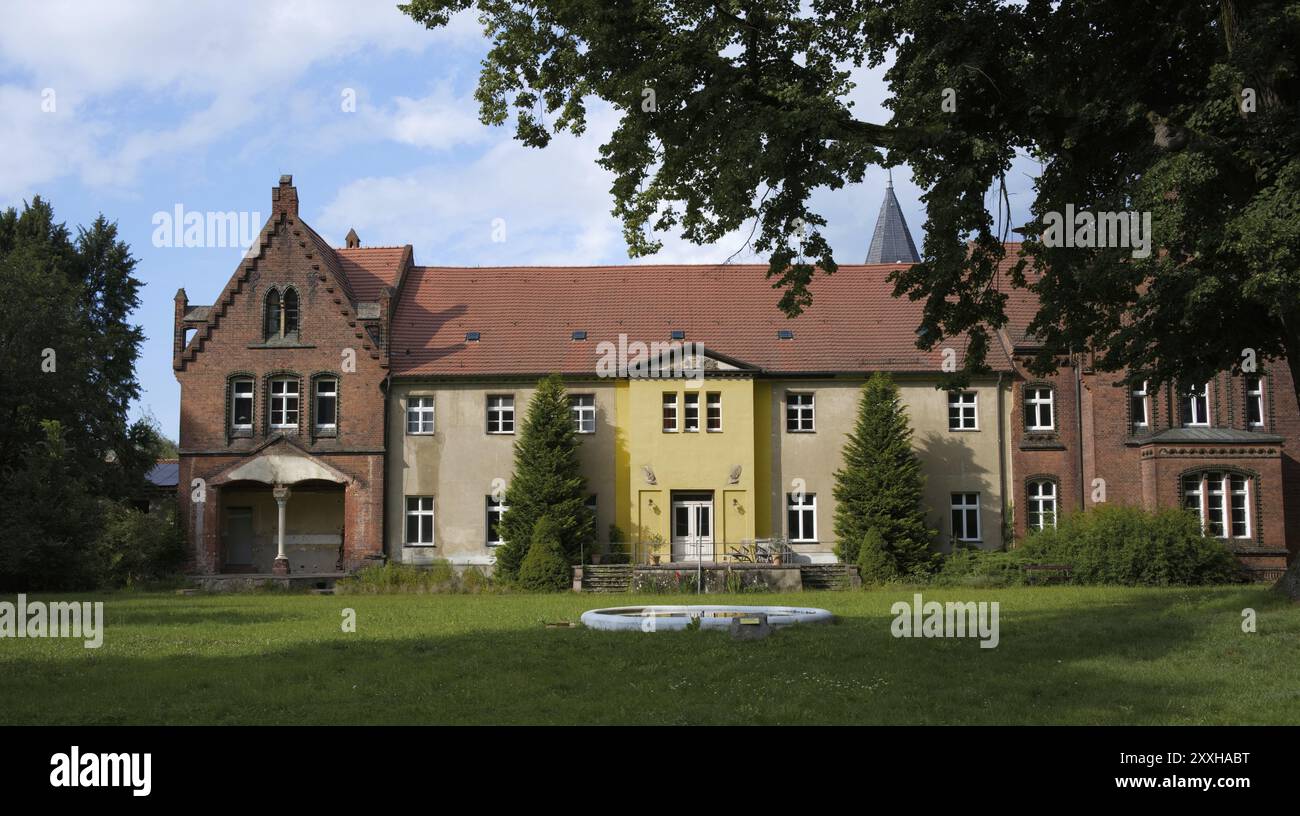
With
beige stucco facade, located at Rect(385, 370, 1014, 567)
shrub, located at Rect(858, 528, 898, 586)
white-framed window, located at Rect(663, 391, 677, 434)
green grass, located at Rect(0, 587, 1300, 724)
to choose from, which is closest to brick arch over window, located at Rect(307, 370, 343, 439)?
beige stucco facade, located at Rect(385, 370, 1014, 567)

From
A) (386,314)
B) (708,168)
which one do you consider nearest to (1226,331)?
(708,168)

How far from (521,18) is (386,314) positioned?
2085cm

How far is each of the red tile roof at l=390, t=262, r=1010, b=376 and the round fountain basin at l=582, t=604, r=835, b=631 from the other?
16055 millimetres

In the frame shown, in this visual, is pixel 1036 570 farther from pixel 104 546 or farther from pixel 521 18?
pixel 104 546

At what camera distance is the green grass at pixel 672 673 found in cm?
1101

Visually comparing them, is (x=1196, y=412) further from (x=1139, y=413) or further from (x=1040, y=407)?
(x=1040, y=407)

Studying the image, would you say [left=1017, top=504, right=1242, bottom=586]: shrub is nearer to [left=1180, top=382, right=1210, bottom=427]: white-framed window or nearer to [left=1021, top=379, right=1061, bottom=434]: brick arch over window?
[left=1021, top=379, right=1061, bottom=434]: brick arch over window

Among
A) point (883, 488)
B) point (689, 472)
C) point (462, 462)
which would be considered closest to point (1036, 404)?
point (883, 488)

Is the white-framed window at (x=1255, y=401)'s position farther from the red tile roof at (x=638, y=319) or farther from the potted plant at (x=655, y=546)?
the potted plant at (x=655, y=546)

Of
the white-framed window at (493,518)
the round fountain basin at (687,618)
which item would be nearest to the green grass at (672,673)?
the round fountain basin at (687,618)

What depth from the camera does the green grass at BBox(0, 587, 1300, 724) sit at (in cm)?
1101

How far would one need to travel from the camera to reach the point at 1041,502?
35.6 meters
